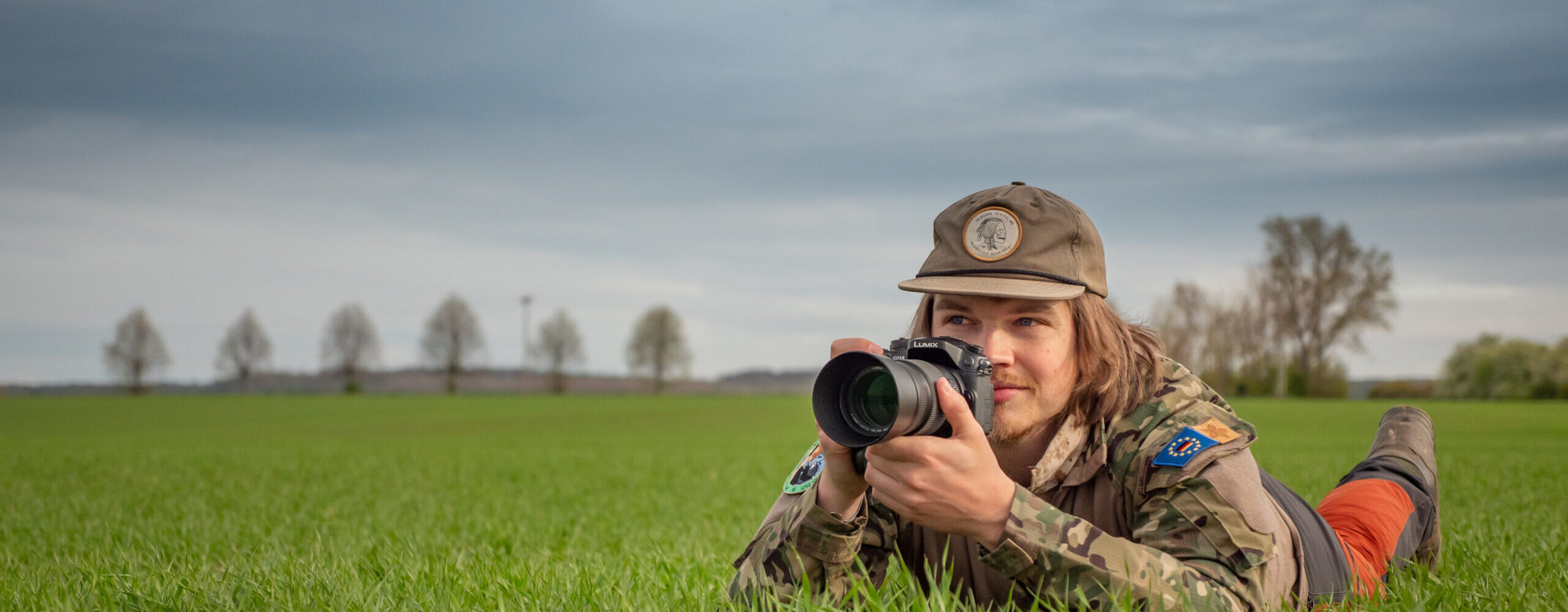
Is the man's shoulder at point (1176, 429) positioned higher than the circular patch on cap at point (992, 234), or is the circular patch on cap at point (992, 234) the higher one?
the circular patch on cap at point (992, 234)

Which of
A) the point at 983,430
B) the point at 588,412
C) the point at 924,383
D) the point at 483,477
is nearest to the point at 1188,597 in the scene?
the point at 983,430

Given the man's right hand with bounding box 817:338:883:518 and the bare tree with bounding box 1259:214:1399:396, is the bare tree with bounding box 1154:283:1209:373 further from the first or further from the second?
the man's right hand with bounding box 817:338:883:518

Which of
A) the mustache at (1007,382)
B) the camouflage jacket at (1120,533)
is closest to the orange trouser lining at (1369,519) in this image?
the camouflage jacket at (1120,533)

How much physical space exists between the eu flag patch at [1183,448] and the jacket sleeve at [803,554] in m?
0.78

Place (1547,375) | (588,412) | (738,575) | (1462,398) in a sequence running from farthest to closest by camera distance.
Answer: (1462,398) → (1547,375) → (588,412) → (738,575)

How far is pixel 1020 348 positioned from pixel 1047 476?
0.38m

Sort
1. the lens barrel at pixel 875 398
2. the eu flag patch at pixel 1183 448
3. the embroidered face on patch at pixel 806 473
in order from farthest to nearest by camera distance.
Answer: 1. the embroidered face on patch at pixel 806 473
2. the eu flag patch at pixel 1183 448
3. the lens barrel at pixel 875 398

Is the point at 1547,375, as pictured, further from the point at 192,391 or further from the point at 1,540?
the point at 192,391

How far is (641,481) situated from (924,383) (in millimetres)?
9245

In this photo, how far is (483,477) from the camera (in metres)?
11.5

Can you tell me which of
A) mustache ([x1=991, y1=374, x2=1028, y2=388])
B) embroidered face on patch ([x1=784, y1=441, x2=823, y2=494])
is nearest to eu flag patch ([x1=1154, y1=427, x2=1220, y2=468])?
mustache ([x1=991, y1=374, x2=1028, y2=388])

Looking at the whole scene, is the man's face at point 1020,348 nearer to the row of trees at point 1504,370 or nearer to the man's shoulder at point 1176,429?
the man's shoulder at point 1176,429

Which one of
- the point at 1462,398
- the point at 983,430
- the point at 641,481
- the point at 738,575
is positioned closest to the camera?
the point at 983,430

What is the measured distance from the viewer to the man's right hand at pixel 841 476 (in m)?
2.43
